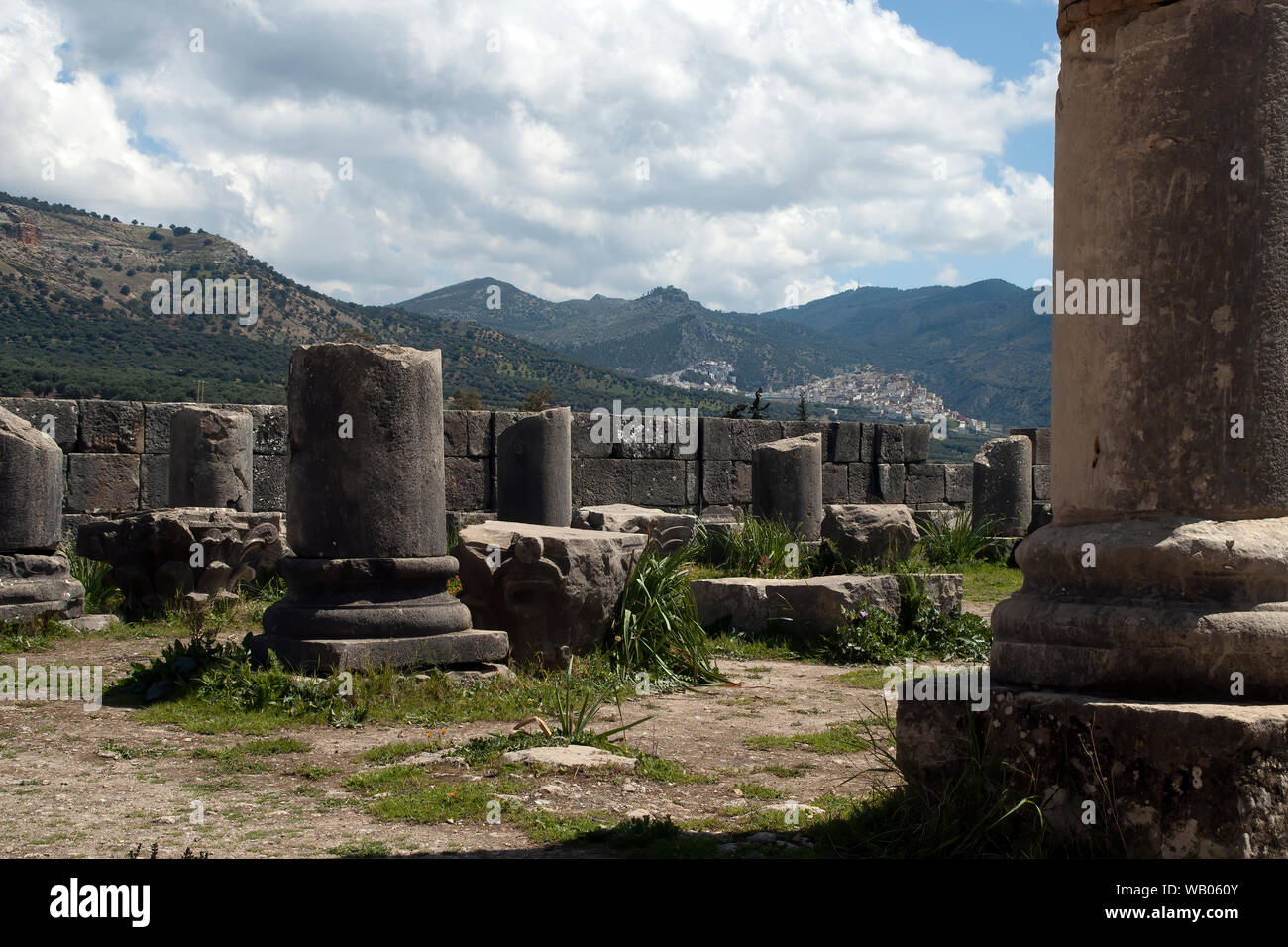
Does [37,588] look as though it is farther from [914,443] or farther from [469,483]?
[914,443]

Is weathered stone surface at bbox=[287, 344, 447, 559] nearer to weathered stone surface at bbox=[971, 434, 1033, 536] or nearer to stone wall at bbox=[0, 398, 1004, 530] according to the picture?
stone wall at bbox=[0, 398, 1004, 530]

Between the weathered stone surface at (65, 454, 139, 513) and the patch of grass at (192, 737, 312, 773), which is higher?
the weathered stone surface at (65, 454, 139, 513)

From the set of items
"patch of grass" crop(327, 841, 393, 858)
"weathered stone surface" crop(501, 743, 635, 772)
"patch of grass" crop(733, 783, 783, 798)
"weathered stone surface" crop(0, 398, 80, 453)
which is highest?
"weathered stone surface" crop(0, 398, 80, 453)

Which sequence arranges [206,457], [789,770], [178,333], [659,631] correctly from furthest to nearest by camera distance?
[178,333], [206,457], [659,631], [789,770]

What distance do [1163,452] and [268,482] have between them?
12.0m

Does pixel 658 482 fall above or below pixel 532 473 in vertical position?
below

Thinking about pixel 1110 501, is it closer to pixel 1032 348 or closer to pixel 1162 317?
pixel 1162 317

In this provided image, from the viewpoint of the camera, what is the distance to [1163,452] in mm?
3611

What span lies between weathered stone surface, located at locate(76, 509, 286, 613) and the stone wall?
2.32 m

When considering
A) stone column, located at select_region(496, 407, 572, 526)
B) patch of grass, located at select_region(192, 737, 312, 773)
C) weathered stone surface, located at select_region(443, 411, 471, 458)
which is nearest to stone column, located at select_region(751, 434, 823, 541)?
stone column, located at select_region(496, 407, 572, 526)

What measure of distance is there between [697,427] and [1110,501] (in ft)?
43.4

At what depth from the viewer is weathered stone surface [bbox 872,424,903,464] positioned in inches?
741

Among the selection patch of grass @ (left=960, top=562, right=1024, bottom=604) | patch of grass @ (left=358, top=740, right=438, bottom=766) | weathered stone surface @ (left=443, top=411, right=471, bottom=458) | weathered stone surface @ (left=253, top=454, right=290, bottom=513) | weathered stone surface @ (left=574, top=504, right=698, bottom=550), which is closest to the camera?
patch of grass @ (left=358, top=740, right=438, bottom=766)

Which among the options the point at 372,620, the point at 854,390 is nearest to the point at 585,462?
the point at 372,620
